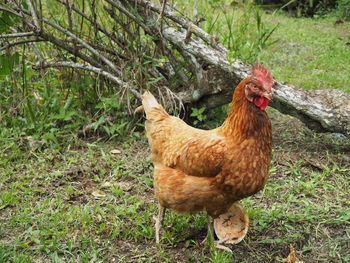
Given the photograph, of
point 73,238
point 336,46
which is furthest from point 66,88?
point 336,46

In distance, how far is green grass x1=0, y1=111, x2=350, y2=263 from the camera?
3262 millimetres

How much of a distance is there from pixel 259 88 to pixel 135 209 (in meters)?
1.60

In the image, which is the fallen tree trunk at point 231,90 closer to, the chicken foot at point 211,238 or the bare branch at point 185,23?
the bare branch at point 185,23

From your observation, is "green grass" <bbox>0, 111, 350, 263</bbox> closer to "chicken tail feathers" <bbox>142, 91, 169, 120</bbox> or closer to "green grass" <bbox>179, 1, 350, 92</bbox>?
"chicken tail feathers" <bbox>142, 91, 169, 120</bbox>

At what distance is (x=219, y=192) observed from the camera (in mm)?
2996

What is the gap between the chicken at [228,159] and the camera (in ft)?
9.58

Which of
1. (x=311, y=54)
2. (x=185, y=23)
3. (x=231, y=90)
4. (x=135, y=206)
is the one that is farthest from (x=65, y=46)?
(x=311, y=54)

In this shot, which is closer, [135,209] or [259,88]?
[259,88]

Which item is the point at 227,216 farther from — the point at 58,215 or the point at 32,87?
the point at 32,87

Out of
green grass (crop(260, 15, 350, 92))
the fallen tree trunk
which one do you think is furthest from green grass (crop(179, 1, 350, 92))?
the fallen tree trunk

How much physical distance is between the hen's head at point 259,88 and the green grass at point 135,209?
110 cm

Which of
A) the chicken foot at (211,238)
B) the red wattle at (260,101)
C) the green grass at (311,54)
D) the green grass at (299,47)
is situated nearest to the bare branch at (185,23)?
the green grass at (299,47)

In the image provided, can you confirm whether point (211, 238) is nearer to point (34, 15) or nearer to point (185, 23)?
point (185, 23)

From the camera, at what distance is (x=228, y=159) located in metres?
2.93
